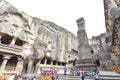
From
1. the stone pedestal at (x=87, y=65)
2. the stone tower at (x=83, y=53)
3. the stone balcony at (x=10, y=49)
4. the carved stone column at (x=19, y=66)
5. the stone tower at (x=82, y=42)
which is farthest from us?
the carved stone column at (x=19, y=66)

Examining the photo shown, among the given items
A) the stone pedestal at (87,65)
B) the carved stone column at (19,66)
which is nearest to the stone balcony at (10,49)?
the carved stone column at (19,66)

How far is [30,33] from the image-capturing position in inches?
891

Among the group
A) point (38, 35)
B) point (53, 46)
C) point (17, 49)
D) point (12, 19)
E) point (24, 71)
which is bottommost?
point (24, 71)

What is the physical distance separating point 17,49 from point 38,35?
7035 mm

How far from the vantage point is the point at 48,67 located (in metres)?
26.7

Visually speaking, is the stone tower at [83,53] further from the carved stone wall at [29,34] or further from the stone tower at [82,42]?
the carved stone wall at [29,34]

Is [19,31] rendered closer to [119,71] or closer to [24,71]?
[24,71]

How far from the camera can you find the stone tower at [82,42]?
44.9ft

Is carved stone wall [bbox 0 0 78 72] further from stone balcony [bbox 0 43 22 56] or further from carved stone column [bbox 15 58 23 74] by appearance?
carved stone column [bbox 15 58 23 74]

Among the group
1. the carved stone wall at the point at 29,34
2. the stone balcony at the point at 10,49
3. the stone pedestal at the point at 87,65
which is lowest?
the stone pedestal at the point at 87,65

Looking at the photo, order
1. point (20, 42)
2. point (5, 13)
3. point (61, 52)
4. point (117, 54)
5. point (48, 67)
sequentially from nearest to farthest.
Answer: point (117, 54)
point (5, 13)
point (20, 42)
point (48, 67)
point (61, 52)

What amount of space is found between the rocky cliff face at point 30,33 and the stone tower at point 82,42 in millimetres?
9099

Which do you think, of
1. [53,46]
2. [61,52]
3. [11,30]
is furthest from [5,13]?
[61,52]

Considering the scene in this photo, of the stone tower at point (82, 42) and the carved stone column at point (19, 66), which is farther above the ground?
the stone tower at point (82, 42)
